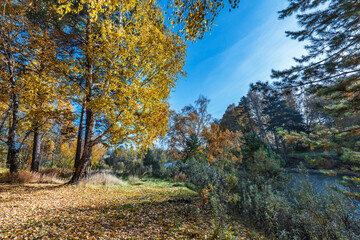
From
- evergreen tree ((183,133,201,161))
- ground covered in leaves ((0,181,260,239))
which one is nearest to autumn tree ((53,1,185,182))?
ground covered in leaves ((0,181,260,239))

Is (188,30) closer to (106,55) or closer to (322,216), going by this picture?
(106,55)

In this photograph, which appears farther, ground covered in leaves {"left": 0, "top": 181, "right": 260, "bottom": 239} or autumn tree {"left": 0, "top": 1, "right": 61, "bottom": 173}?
autumn tree {"left": 0, "top": 1, "right": 61, "bottom": 173}

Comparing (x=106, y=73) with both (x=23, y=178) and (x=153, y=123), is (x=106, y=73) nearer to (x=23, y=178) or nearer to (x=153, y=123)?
(x=153, y=123)

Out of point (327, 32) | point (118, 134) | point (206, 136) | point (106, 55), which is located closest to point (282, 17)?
point (327, 32)

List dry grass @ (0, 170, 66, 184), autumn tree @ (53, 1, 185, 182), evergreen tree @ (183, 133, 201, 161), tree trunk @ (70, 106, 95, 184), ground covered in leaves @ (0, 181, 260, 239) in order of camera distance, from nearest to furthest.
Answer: ground covered in leaves @ (0, 181, 260, 239), autumn tree @ (53, 1, 185, 182), tree trunk @ (70, 106, 95, 184), dry grass @ (0, 170, 66, 184), evergreen tree @ (183, 133, 201, 161)

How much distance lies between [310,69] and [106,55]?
6.05 meters

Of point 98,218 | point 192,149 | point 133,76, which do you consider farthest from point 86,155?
point 192,149

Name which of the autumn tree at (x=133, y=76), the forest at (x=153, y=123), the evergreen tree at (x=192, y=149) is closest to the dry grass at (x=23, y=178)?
the forest at (x=153, y=123)

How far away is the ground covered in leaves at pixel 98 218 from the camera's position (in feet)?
8.17

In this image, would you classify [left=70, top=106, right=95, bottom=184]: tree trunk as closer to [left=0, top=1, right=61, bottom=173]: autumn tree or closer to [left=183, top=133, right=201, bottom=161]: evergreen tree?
[left=0, top=1, right=61, bottom=173]: autumn tree

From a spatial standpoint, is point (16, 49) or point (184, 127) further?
point (184, 127)

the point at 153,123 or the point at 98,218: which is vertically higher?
the point at 153,123

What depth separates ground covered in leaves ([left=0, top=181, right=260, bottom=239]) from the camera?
8.17ft

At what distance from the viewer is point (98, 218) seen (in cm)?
310
